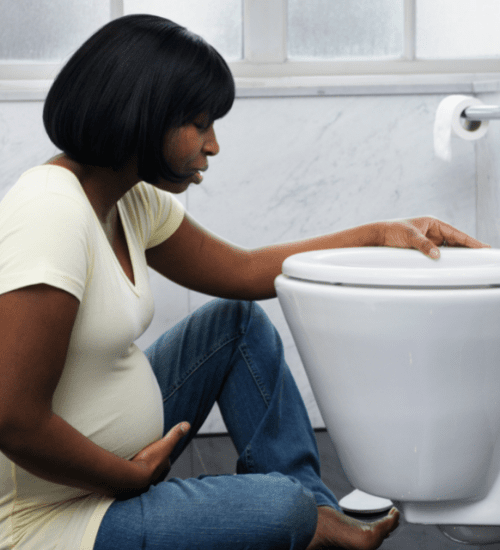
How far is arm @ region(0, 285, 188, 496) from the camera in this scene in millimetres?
715

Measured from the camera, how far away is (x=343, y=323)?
86cm

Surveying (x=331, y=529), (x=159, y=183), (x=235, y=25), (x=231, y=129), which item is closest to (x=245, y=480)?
(x=331, y=529)

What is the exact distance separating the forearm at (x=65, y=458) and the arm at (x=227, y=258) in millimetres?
411

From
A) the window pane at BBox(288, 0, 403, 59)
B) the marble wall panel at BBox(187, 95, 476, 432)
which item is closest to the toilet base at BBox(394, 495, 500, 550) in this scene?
the marble wall panel at BBox(187, 95, 476, 432)

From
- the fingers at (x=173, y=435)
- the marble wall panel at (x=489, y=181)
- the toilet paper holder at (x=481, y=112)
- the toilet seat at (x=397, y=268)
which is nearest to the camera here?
the toilet seat at (x=397, y=268)

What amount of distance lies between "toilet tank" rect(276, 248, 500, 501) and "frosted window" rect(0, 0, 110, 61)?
40.9 inches

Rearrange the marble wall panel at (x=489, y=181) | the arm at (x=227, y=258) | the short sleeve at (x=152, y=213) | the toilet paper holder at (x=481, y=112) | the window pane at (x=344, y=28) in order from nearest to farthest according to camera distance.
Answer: the short sleeve at (x=152, y=213), the arm at (x=227, y=258), the toilet paper holder at (x=481, y=112), the marble wall panel at (x=489, y=181), the window pane at (x=344, y=28)

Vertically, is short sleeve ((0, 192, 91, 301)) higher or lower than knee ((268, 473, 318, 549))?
higher

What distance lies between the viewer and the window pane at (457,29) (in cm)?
180

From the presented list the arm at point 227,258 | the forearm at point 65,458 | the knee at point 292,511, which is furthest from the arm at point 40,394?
the arm at point 227,258

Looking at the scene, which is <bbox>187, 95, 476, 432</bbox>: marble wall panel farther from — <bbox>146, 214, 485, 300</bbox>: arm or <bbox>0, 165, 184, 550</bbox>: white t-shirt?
<bbox>0, 165, 184, 550</bbox>: white t-shirt

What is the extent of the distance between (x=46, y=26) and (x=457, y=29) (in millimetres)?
1052

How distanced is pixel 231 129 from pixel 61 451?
1055 millimetres

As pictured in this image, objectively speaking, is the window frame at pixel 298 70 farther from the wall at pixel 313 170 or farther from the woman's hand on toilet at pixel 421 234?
the woman's hand on toilet at pixel 421 234
